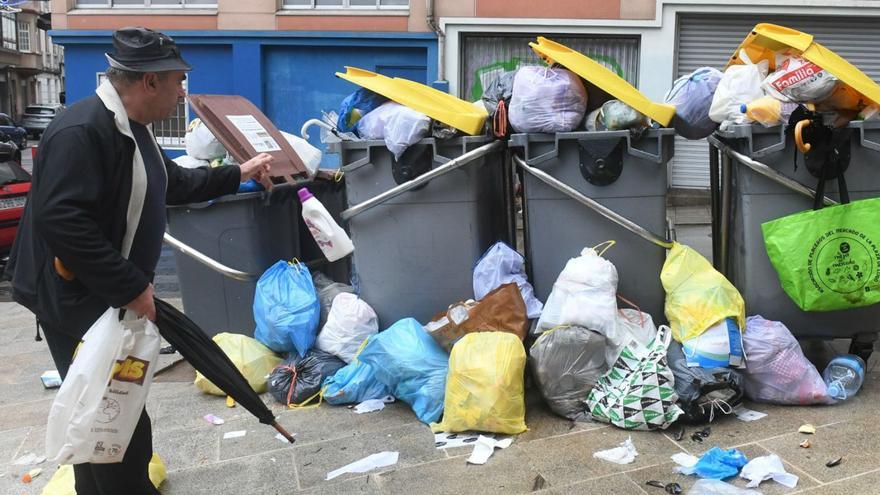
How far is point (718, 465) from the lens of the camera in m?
3.09

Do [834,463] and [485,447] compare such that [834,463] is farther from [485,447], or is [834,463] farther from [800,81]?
[800,81]

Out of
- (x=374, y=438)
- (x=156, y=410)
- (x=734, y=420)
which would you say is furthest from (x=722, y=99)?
(x=156, y=410)

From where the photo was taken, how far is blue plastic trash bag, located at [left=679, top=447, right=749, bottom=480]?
3.06 metres

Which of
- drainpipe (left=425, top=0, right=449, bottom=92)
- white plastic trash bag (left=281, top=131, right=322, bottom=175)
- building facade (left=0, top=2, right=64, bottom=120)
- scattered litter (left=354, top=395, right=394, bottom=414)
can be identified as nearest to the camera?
scattered litter (left=354, top=395, right=394, bottom=414)

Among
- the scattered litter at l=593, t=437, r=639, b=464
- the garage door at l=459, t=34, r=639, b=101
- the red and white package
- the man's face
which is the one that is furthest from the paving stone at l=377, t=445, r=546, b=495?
the garage door at l=459, t=34, r=639, b=101

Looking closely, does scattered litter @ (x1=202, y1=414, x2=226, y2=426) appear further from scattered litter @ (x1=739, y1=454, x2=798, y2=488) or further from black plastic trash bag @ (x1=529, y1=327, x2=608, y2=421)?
scattered litter @ (x1=739, y1=454, x2=798, y2=488)

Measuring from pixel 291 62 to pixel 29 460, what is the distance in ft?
33.2

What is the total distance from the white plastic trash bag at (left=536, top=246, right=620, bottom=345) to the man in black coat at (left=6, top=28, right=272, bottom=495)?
6.02 feet

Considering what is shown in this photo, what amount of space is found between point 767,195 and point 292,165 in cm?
271

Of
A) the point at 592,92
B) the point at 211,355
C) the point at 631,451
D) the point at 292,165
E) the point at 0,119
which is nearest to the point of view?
the point at 211,355

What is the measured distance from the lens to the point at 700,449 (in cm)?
334

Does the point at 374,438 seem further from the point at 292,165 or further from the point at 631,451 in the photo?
the point at 292,165

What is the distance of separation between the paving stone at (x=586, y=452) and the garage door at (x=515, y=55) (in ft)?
29.4

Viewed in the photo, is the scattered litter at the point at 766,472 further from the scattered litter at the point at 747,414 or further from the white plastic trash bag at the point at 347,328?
the white plastic trash bag at the point at 347,328
